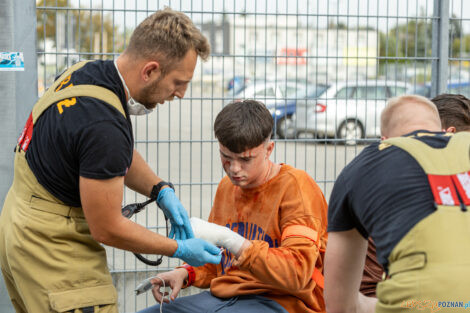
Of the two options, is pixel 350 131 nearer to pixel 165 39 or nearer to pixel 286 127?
pixel 286 127

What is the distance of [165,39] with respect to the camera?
2.25 meters

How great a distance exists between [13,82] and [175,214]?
5.21ft

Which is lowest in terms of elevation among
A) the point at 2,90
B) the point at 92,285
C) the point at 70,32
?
the point at 92,285

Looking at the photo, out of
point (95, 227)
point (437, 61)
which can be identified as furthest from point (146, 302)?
point (437, 61)

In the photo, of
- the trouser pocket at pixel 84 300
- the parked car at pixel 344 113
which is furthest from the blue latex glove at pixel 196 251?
the parked car at pixel 344 113

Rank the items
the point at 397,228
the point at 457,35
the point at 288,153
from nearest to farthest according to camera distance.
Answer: the point at 397,228 → the point at 288,153 → the point at 457,35

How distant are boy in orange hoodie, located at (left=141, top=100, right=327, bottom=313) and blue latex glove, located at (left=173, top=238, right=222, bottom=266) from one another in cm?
6

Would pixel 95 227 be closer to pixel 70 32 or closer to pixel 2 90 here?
pixel 2 90

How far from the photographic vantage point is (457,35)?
466 cm

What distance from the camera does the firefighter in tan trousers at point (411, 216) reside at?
1.69m

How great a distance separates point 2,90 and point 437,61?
A: 2972 millimetres

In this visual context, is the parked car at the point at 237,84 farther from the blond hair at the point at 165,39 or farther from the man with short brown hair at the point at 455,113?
the blond hair at the point at 165,39

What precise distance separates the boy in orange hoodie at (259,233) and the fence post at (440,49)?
2.25m

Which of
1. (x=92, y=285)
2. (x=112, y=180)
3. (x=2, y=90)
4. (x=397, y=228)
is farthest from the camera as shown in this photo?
(x=2, y=90)
